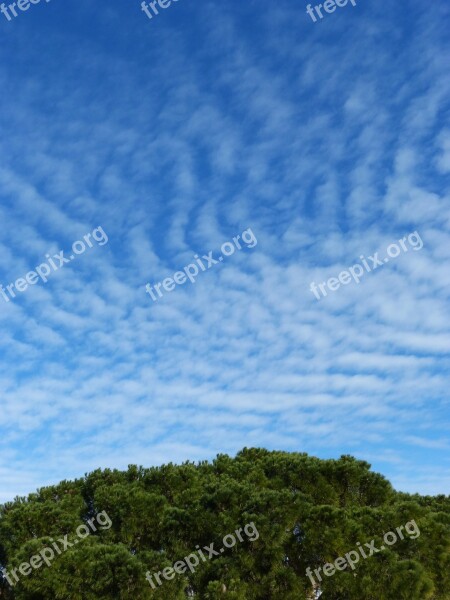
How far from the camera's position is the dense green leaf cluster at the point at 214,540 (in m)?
17.2

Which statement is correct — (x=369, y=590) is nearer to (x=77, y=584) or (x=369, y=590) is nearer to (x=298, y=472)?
(x=298, y=472)

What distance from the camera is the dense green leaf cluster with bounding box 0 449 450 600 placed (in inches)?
677

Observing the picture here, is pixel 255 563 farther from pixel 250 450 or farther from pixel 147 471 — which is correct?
pixel 250 450

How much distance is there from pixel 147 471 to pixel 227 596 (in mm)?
5826

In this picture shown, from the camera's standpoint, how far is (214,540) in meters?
19.0

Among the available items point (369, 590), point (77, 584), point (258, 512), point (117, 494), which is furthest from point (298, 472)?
point (77, 584)

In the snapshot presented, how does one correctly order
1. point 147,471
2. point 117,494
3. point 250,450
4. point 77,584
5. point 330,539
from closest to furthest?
1. point 77,584
2. point 330,539
3. point 117,494
4. point 147,471
5. point 250,450

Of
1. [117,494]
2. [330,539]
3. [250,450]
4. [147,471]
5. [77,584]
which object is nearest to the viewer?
[77,584]

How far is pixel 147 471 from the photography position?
2203 centimetres

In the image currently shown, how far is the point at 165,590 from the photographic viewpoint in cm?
1738

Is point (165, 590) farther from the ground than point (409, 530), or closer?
farther from the ground

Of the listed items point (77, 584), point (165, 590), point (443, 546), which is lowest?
point (443, 546)

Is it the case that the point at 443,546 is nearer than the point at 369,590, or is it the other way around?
the point at 369,590

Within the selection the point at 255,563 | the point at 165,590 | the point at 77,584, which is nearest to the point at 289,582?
the point at 255,563
